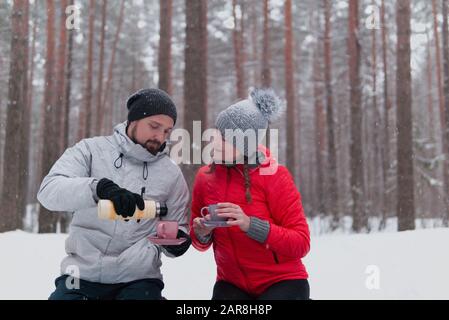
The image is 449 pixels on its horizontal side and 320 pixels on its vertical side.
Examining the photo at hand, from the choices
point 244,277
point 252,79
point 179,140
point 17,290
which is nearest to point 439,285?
point 244,277

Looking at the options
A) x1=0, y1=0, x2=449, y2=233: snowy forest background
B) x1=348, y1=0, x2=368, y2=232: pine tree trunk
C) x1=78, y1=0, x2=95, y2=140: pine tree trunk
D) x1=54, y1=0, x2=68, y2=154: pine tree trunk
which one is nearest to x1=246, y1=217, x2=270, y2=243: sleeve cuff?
x1=0, y1=0, x2=449, y2=233: snowy forest background

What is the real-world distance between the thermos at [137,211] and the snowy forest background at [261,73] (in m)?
4.97

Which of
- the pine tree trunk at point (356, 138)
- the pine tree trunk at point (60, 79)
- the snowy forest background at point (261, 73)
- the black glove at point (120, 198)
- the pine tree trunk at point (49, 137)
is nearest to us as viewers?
the black glove at point (120, 198)

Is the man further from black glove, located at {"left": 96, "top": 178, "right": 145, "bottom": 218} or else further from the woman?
the woman

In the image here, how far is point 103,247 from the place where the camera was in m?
2.63

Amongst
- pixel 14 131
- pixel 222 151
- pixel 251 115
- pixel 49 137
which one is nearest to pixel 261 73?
pixel 49 137

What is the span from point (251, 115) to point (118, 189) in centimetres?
99

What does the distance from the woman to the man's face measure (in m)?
0.36

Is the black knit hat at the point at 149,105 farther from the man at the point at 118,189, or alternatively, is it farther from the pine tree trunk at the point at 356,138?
the pine tree trunk at the point at 356,138

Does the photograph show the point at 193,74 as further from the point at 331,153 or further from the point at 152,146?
the point at 331,153

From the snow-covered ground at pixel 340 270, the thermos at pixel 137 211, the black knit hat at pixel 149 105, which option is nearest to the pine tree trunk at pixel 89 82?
the snow-covered ground at pixel 340 270

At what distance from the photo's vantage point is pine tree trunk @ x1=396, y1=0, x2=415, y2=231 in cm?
918

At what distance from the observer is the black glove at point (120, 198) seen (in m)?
2.24
